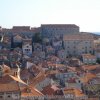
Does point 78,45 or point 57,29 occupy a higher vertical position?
point 57,29

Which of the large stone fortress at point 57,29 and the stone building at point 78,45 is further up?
the large stone fortress at point 57,29

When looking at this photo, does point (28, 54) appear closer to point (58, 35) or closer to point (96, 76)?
point (58, 35)

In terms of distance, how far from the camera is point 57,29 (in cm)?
10756

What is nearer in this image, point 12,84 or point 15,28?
point 12,84

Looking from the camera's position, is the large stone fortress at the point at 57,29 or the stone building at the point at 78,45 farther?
the large stone fortress at the point at 57,29

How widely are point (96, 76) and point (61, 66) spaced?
10431 mm

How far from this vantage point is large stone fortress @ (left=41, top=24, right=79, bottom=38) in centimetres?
10656

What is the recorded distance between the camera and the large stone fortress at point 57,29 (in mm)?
106562

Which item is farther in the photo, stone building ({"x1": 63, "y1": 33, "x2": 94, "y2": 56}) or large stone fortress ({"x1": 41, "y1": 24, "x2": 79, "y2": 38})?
large stone fortress ({"x1": 41, "y1": 24, "x2": 79, "y2": 38})

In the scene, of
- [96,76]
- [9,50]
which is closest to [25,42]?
[9,50]

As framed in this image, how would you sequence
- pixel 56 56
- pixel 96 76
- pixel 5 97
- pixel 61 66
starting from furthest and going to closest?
pixel 56 56
pixel 61 66
pixel 96 76
pixel 5 97

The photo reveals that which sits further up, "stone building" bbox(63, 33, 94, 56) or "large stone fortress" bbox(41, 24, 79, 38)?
"large stone fortress" bbox(41, 24, 79, 38)

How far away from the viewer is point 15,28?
10994cm

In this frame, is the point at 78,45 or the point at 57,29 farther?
the point at 57,29
